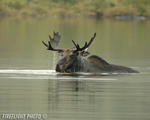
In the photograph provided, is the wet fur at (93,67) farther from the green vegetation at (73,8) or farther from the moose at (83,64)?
the green vegetation at (73,8)

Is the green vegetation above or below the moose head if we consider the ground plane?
above

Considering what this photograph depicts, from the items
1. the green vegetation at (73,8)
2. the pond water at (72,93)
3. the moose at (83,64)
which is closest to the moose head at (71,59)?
the moose at (83,64)

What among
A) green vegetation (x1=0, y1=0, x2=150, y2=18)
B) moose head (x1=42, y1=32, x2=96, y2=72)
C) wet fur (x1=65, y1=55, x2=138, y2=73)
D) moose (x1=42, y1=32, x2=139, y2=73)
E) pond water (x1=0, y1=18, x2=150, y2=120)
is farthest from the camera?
green vegetation (x1=0, y1=0, x2=150, y2=18)

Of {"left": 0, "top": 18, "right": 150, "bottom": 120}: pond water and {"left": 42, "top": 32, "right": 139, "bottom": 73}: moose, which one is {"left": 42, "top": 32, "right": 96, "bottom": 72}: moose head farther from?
{"left": 0, "top": 18, "right": 150, "bottom": 120}: pond water

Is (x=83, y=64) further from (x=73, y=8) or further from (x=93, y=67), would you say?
(x=73, y=8)

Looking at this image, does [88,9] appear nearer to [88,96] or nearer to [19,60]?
[19,60]

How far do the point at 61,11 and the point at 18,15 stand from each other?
938 cm

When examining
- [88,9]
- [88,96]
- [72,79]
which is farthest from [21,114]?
[88,9]

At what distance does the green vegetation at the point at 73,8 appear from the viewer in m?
116

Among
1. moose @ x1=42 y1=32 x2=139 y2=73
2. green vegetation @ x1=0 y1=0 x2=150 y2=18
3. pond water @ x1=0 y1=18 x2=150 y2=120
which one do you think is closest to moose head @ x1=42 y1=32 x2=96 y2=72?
moose @ x1=42 y1=32 x2=139 y2=73

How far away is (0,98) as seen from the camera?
41.3ft

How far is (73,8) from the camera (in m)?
124

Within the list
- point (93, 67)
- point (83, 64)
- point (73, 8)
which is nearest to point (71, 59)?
point (83, 64)

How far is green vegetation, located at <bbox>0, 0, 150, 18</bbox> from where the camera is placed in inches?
4585
